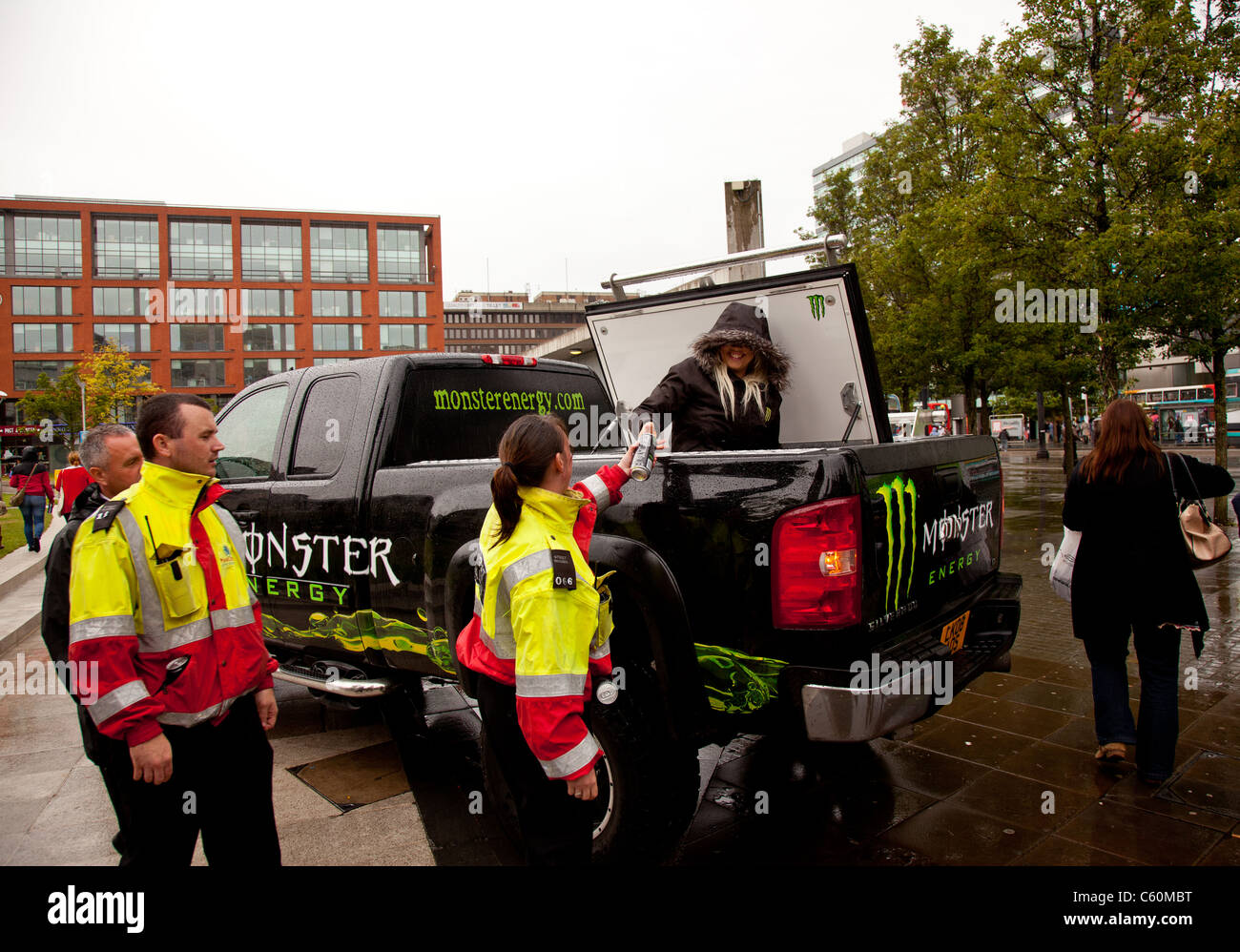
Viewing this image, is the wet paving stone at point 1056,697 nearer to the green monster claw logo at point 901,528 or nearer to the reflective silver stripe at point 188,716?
the green monster claw logo at point 901,528

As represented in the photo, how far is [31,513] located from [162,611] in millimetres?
12845

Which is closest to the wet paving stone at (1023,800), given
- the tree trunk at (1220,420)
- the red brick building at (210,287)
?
the tree trunk at (1220,420)

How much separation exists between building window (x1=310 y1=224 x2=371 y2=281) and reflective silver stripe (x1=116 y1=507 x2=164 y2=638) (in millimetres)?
76551

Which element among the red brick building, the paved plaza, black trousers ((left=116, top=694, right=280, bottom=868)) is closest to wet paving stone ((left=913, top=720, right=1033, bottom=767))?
the paved plaza

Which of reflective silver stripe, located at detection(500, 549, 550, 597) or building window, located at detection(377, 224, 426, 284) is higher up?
building window, located at detection(377, 224, 426, 284)

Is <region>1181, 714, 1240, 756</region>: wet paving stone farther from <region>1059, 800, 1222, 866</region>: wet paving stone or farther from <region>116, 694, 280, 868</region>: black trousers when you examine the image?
<region>116, 694, 280, 868</region>: black trousers

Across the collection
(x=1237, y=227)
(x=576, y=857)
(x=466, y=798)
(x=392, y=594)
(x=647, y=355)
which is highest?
(x=1237, y=227)

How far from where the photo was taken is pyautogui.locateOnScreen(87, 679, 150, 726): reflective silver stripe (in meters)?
2.07

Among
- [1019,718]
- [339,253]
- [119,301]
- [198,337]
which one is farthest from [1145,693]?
[119,301]

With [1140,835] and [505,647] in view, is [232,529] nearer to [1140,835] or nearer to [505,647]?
[505,647]
